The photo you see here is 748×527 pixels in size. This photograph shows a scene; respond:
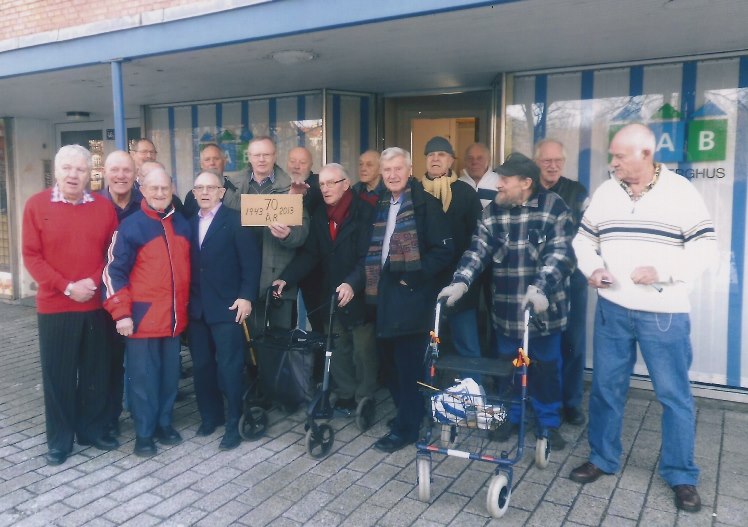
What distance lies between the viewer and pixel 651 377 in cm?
331

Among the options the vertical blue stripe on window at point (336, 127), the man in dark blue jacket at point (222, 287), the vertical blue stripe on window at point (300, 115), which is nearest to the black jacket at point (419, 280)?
the man in dark blue jacket at point (222, 287)

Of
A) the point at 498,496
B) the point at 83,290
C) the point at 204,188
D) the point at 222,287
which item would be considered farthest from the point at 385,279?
the point at 83,290

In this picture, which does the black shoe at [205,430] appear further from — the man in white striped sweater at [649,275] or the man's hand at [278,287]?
the man in white striped sweater at [649,275]

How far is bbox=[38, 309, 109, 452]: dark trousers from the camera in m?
3.82

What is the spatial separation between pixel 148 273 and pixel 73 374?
2.59ft

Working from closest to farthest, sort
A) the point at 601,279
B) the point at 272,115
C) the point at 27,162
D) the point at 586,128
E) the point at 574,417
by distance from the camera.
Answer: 1. the point at 601,279
2. the point at 574,417
3. the point at 586,128
4. the point at 272,115
5. the point at 27,162

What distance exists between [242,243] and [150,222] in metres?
0.56

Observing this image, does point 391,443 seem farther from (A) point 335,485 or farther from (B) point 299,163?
(B) point 299,163

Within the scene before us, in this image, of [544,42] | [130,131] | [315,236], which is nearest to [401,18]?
[544,42]

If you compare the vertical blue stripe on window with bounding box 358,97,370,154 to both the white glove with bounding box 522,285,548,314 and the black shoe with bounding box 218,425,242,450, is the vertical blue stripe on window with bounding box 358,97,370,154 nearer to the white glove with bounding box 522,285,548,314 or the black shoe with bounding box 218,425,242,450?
the black shoe with bounding box 218,425,242,450

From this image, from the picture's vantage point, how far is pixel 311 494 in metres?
3.45

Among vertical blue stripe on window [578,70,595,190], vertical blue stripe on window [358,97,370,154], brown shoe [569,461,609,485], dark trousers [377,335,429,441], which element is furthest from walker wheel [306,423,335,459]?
vertical blue stripe on window [358,97,370,154]

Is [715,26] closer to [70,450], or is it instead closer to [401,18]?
[401,18]

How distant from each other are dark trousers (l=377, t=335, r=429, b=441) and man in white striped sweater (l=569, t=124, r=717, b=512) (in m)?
1.05
